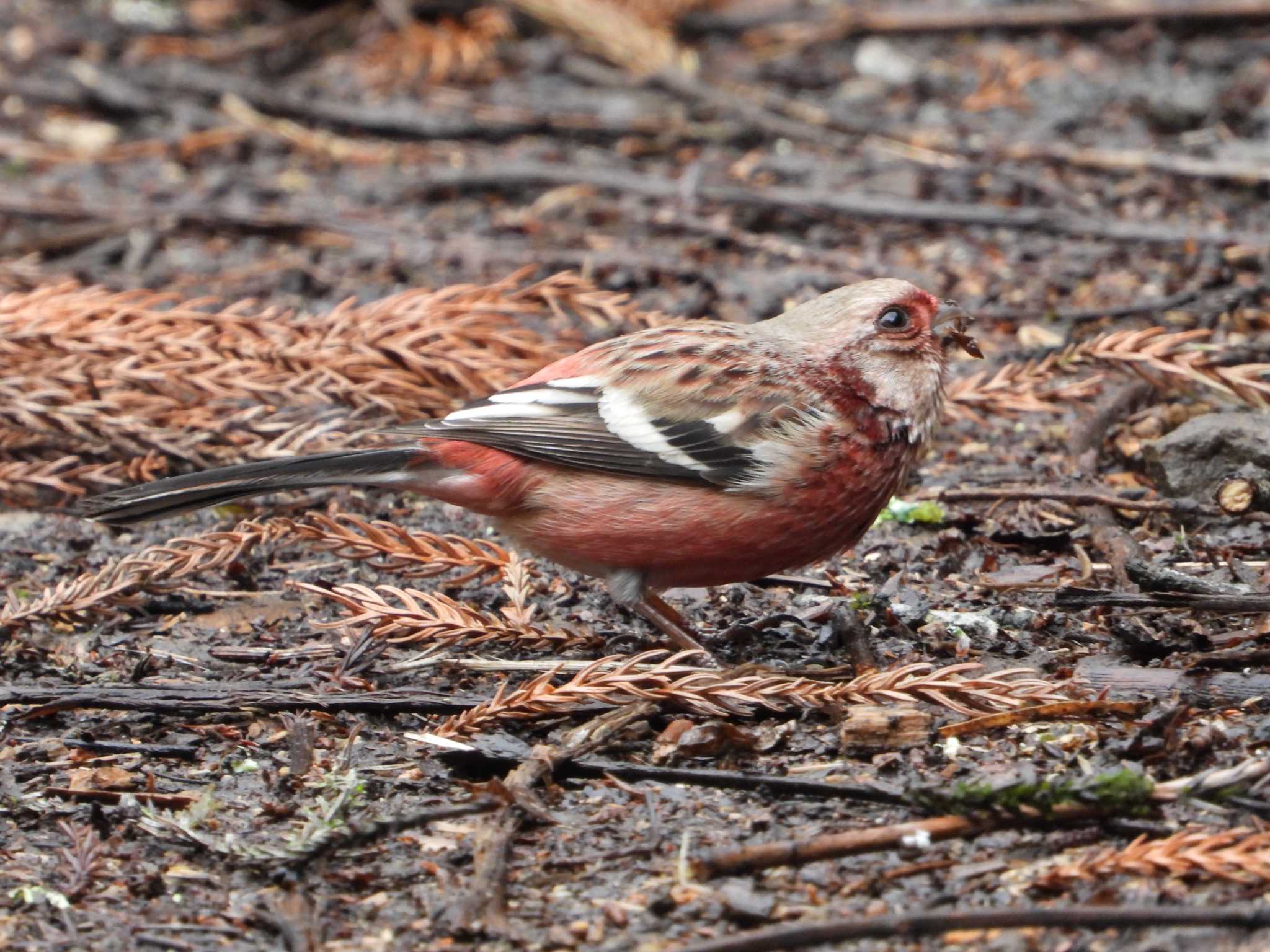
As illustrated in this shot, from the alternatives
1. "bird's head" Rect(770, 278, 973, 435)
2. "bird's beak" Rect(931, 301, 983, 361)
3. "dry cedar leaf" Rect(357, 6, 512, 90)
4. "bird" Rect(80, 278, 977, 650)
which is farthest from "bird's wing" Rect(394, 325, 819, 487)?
"dry cedar leaf" Rect(357, 6, 512, 90)

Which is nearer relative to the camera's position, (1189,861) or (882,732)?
(1189,861)

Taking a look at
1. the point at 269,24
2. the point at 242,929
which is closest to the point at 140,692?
the point at 242,929

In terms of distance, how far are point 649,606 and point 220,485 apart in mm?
1326

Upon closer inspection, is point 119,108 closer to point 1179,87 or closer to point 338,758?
point 1179,87

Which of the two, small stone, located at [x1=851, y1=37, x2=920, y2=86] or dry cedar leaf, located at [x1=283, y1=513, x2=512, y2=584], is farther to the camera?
small stone, located at [x1=851, y1=37, x2=920, y2=86]

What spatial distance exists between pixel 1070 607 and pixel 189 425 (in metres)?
3.17

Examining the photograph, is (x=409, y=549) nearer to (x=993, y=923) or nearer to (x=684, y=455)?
(x=684, y=455)

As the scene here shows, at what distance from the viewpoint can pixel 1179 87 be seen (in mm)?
8898

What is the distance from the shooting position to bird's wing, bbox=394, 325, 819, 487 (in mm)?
4742

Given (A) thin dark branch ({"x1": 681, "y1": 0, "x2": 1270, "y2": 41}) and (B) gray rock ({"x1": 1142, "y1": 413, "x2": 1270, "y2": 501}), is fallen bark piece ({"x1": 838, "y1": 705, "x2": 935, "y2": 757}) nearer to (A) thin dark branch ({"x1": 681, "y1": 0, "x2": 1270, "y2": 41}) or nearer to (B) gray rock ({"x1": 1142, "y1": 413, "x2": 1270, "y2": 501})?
(B) gray rock ({"x1": 1142, "y1": 413, "x2": 1270, "y2": 501})

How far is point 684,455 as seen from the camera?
4750 millimetres

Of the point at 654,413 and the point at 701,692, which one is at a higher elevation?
the point at 654,413

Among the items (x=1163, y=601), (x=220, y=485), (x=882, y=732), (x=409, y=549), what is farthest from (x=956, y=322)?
(x=220, y=485)

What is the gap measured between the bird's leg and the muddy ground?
0.15 m
